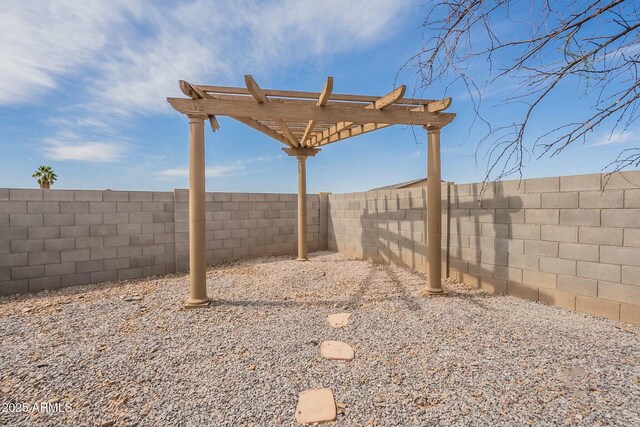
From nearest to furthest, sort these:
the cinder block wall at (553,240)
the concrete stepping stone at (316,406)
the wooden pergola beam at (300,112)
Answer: the concrete stepping stone at (316,406), the cinder block wall at (553,240), the wooden pergola beam at (300,112)

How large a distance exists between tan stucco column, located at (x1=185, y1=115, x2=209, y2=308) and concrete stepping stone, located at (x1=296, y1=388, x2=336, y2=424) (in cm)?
227

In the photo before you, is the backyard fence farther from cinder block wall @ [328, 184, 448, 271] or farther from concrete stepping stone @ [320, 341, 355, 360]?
concrete stepping stone @ [320, 341, 355, 360]

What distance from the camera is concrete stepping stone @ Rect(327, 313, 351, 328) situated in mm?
3139

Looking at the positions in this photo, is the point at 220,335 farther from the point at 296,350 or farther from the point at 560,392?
the point at 560,392

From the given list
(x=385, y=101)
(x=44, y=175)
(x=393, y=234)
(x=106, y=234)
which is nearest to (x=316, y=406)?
(x=385, y=101)

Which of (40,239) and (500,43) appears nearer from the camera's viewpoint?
(500,43)

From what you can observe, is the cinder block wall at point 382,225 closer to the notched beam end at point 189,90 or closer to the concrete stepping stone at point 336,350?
the concrete stepping stone at point 336,350

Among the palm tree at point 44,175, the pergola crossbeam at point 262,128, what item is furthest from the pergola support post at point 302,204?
the palm tree at point 44,175

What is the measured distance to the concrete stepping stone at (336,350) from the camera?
2479 millimetres

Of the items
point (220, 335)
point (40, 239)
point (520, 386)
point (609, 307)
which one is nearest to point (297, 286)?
point (220, 335)

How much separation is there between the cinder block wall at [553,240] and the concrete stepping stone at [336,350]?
2743 millimetres

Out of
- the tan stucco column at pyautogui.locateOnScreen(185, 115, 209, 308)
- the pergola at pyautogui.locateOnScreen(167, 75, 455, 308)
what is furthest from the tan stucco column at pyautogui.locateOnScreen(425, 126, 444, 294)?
the tan stucco column at pyautogui.locateOnScreen(185, 115, 209, 308)

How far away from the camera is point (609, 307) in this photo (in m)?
3.14

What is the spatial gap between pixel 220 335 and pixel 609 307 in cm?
417
